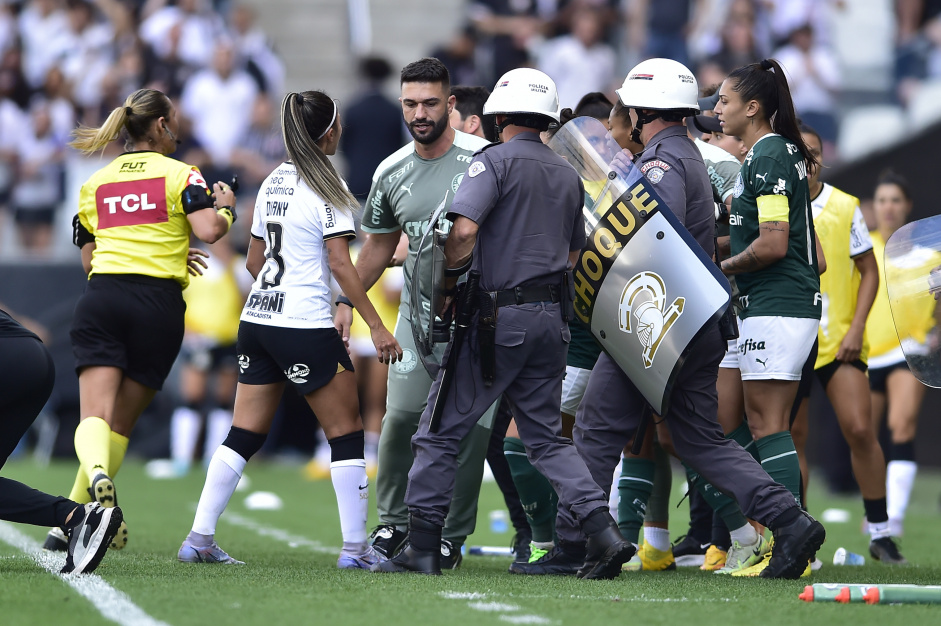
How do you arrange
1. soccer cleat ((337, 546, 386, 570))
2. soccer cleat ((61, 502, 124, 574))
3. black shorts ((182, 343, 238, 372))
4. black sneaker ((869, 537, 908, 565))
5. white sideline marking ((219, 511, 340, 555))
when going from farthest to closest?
black shorts ((182, 343, 238, 372)) < white sideline marking ((219, 511, 340, 555)) < black sneaker ((869, 537, 908, 565)) < soccer cleat ((337, 546, 386, 570)) < soccer cleat ((61, 502, 124, 574))

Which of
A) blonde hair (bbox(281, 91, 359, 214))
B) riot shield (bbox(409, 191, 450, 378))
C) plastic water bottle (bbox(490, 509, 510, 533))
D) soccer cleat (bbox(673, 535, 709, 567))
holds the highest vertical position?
blonde hair (bbox(281, 91, 359, 214))

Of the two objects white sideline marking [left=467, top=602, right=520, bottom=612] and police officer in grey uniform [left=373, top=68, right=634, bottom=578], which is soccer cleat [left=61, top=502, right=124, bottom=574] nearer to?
police officer in grey uniform [left=373, top=68, right=634, bottom=578]

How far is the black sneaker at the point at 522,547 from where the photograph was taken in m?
6.87

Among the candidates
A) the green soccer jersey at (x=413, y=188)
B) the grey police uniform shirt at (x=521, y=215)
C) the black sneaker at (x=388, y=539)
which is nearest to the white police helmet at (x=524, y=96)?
the grey police uniform shirt at (x=521, y=215)

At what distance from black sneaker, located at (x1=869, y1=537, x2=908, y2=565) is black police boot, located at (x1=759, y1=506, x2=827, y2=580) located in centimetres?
172

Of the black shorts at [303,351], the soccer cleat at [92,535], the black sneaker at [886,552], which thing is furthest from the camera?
the black sneaker at [886,552]

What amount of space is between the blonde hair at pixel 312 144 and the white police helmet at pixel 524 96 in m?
0.81

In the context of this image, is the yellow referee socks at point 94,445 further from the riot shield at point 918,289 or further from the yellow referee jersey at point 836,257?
the yellow referee jersey at point 836,257

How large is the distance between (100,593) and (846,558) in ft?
13.5

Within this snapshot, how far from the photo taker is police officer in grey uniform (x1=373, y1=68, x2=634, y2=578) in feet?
19.1

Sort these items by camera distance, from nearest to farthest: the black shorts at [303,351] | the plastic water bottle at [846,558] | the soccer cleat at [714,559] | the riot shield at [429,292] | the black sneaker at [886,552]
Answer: the riot shield at [429,292] < the black shorts at [303,351] < the soccer cleat at [714,559] < the plastic water bottle at [846,558] < the black sneaker at [886,552]

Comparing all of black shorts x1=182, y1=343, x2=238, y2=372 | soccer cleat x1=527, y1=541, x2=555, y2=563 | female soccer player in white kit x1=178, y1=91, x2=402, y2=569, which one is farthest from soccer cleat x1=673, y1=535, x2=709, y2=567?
black shorts x1=182, y1=343, x2=238, y2=372

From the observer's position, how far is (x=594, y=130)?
6.28 metres

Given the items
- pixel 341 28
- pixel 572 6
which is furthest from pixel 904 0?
pixel 341 28
